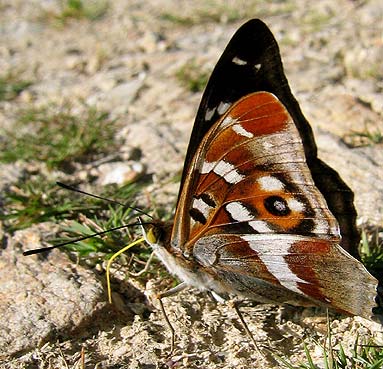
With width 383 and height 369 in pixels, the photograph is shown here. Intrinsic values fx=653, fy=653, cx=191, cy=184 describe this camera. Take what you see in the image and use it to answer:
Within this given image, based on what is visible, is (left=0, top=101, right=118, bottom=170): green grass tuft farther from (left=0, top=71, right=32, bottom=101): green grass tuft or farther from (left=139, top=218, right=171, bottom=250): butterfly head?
(left=139, top=218, right=171, bottom=250): butterfly head

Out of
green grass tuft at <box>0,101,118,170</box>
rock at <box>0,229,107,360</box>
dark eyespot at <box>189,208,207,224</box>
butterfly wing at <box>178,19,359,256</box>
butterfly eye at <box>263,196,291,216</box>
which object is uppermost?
butterfly wing at <box>178,19,359,256</box>

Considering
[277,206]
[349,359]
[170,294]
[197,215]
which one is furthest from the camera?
[170,294]

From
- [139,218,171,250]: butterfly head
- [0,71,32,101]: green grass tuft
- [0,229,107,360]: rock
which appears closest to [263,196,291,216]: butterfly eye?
[139,218,171,250]: butterfly head

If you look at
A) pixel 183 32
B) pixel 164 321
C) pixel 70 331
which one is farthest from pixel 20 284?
pixel 183 32

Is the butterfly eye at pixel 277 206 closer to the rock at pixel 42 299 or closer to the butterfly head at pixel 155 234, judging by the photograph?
the butterfly head at pixel 155 234

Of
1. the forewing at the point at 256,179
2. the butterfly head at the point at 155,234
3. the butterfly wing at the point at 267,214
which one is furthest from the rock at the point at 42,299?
the forewing at the point at 256,179

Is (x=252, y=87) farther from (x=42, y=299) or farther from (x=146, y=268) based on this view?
(x=42, y=299)

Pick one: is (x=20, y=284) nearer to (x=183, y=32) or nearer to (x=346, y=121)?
(x=346, y=121)

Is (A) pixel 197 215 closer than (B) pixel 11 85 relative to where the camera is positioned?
Yes

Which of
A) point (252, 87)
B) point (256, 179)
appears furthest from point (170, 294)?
point (252, 87)
